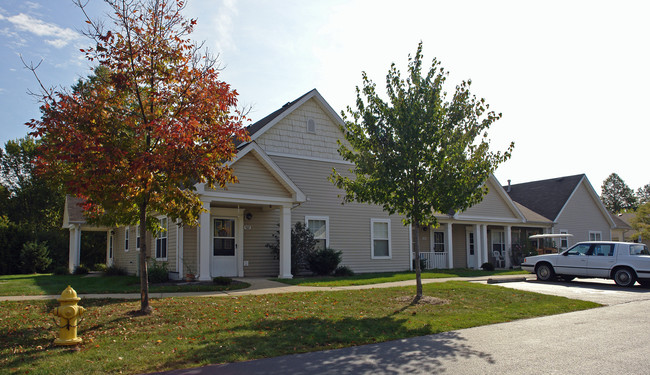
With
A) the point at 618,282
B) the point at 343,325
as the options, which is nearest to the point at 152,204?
the point at 343,325

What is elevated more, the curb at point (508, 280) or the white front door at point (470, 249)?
the white front door at point (470, 249)

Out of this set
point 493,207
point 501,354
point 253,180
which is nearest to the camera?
point 501,354

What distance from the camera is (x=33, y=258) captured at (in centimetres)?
3031

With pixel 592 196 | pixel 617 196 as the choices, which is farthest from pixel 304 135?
pixel 617 196

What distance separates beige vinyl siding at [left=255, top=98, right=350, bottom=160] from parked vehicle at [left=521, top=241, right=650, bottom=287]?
9.57m

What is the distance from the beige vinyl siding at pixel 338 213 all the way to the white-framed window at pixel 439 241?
4.57 meters

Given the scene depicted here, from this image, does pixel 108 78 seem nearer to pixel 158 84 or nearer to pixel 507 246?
pixel 158 84

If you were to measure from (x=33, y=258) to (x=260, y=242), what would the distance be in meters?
19.7

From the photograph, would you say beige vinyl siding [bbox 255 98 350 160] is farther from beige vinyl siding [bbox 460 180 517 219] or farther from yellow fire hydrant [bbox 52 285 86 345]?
yellow fire hydrant [bbox 52 285 86 345]

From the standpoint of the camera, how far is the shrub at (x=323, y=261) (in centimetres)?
1869

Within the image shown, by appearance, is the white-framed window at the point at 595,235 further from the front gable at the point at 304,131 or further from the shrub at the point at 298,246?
the shrub at the point at 298,246

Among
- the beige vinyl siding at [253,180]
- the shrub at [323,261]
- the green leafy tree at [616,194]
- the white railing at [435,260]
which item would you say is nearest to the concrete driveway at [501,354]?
the beige vinyl siding at [253,180]

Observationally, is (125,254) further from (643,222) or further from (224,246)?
(643,222)

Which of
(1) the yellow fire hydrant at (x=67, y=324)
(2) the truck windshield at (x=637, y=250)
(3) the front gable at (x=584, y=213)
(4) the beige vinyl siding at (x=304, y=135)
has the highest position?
(4) the beige vinyl siding at (x=304, y=135)
